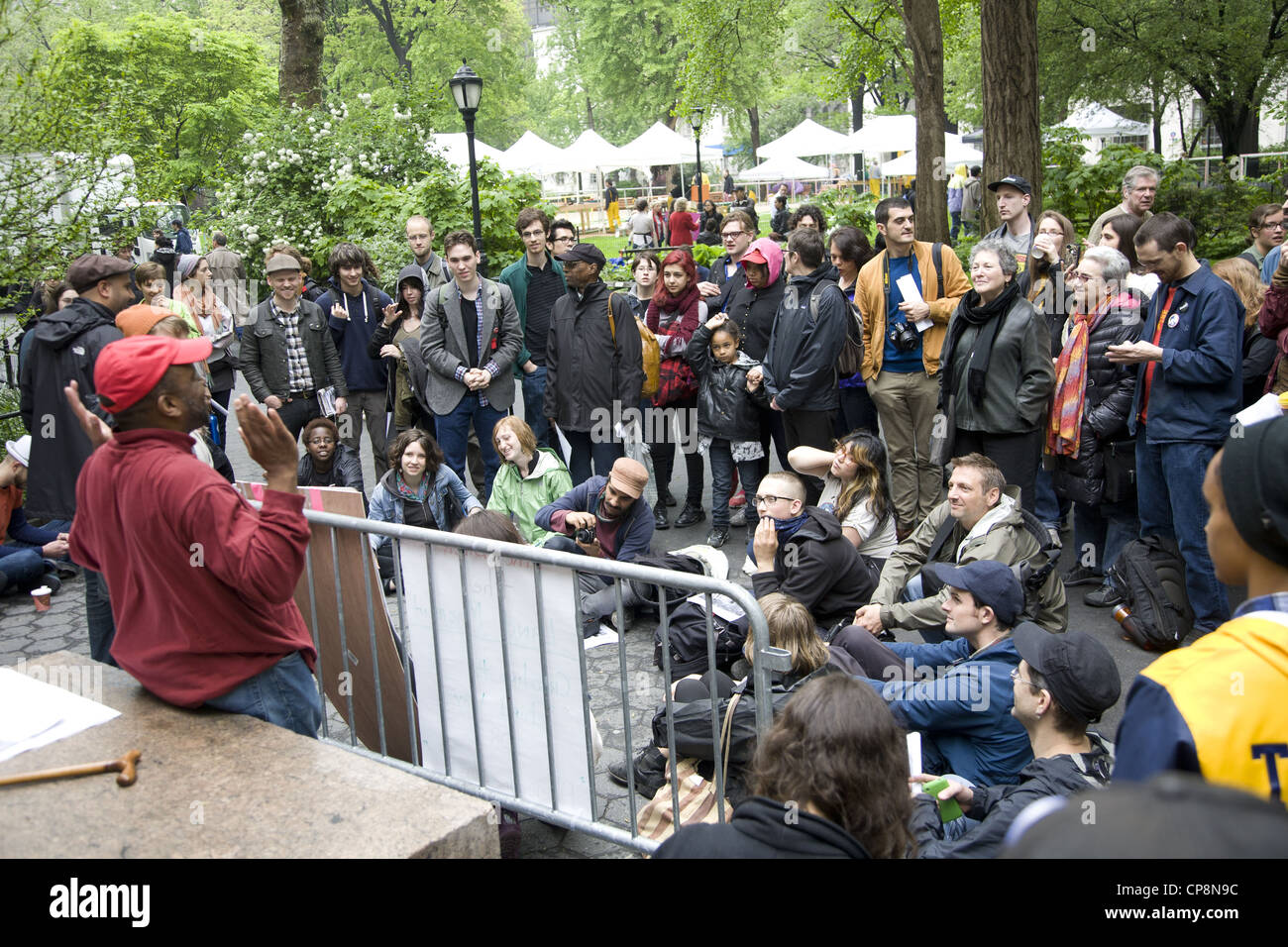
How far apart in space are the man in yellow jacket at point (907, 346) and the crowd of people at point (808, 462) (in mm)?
23

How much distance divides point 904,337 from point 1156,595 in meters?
2.49

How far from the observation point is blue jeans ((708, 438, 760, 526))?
8.17 meters

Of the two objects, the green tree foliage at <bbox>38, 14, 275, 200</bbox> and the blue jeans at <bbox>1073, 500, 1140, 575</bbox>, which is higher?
the green tree foliage at <bbox>38, 14, 275, 200</bbox>

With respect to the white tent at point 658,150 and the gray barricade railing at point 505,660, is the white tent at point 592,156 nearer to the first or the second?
the white tent at point 658,150

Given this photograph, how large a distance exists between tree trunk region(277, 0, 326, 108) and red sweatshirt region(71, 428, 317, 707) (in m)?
16.2

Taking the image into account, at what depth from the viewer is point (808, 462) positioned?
7000mm

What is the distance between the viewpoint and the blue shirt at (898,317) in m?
7.68

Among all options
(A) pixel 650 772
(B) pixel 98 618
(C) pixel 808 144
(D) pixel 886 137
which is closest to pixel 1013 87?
(A) pixel 650 772

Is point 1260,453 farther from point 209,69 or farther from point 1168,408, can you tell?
point 209,69

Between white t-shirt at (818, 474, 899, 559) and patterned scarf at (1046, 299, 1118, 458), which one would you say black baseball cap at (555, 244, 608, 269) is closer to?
white t-shirt at (818, 474, 899, 559)

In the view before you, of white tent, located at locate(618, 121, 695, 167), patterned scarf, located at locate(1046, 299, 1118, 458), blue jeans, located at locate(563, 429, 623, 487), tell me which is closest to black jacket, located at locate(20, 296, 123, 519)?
blue jeans, located at locate(563, 429, 623, 487)

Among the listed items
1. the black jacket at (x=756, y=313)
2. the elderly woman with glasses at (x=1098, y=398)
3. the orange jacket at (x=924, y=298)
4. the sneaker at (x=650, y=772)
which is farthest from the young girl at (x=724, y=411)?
the sneaker at (x=650, y=772)

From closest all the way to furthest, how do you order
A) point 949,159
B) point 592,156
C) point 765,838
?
point 765,838
point 949,159
point 592,156

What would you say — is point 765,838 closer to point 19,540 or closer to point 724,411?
point 724,411
